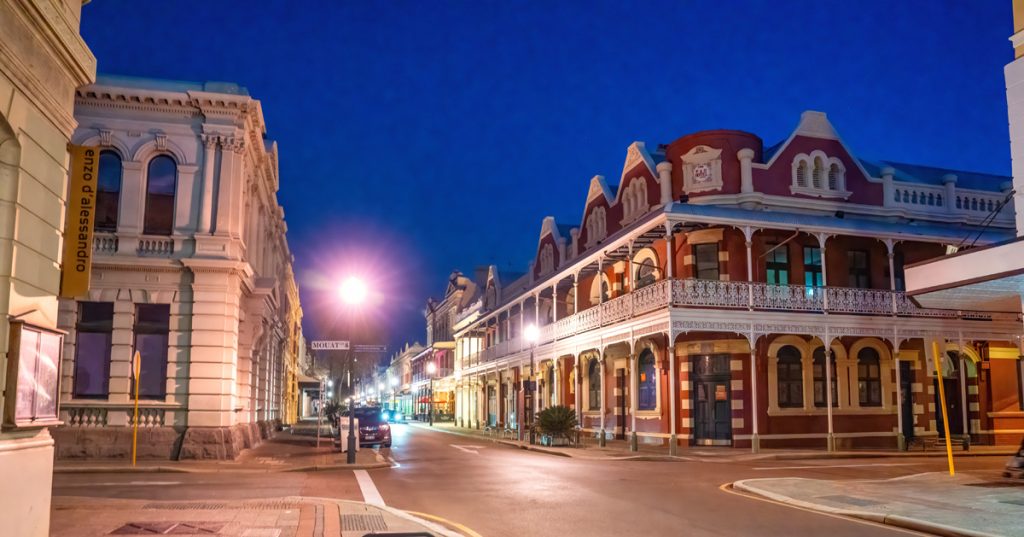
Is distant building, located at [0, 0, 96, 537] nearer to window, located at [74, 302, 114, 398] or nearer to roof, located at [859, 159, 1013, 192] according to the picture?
window, located at [74, 302, 114, 398]

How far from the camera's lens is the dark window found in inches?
1155

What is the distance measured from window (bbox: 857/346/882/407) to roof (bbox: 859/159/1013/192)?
305 inches

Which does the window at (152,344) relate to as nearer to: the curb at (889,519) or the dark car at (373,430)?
the dark car at (373,430)

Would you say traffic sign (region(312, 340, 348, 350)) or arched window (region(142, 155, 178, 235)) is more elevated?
arched window (region(142, 155, 178, 235))

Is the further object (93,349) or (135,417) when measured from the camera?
(93,349)

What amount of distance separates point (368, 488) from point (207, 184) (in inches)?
445

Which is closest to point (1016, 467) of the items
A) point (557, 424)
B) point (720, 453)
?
point (720, 453)

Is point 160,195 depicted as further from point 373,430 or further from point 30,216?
point 30,216

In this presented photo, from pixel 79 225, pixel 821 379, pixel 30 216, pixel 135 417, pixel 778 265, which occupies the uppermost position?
pixel 778 265

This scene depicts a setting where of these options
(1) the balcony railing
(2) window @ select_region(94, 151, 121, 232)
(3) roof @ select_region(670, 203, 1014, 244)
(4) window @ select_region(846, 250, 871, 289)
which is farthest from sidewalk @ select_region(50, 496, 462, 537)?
(4) window @ select_region(846, 250, 871, 289)

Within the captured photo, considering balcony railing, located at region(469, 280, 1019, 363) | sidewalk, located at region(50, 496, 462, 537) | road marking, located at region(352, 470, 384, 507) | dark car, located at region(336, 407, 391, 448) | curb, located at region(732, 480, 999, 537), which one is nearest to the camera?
sidewalk, located at region(50, 496, 462, 537)

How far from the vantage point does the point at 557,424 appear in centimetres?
3006

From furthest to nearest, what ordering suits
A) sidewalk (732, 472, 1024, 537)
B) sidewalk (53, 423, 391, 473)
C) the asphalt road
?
1. sidewalk (53, 423, 391, 473)
2. the asphalt road
3. sidewalk (732, 472, 1024, 537)

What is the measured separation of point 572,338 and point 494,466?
12655mm
